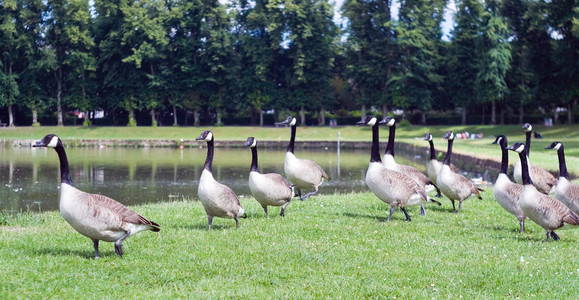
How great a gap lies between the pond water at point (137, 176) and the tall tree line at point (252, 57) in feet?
103

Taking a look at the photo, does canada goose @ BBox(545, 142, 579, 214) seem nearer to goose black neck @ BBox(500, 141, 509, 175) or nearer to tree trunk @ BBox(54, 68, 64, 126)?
goose black neck @ BBox(500, 141, 509, 175)

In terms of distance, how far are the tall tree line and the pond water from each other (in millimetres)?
31413

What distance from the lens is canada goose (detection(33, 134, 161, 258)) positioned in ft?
29.5

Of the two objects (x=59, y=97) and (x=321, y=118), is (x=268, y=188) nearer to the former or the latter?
(x=321, y=118)

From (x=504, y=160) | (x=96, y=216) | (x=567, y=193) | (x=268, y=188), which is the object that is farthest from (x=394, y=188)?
(x=96, y=216)

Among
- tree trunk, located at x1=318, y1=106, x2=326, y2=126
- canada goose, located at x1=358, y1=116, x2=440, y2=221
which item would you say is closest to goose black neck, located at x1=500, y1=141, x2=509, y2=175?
canada goose, located at x1=358, y1=116, x2=440, y2=221

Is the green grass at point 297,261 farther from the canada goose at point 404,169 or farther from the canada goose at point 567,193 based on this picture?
the canada goose at point 404,169

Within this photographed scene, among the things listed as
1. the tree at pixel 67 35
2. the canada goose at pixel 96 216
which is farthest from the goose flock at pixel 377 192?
the tree at pixel 67 35

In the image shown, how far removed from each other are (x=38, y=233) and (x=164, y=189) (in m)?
14.4

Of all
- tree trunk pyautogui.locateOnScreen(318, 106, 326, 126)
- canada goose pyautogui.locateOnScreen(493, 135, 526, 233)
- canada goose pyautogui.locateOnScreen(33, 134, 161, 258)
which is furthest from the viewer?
tree trunk pyautogui.locateOnScreen(318, 106, 326, 126)

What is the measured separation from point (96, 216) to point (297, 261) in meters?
3.11

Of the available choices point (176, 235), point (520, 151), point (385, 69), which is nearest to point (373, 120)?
point (520, 151)

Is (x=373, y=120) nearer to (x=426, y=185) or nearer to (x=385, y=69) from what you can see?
(x=426, y=185)

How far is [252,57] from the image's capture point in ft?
259
